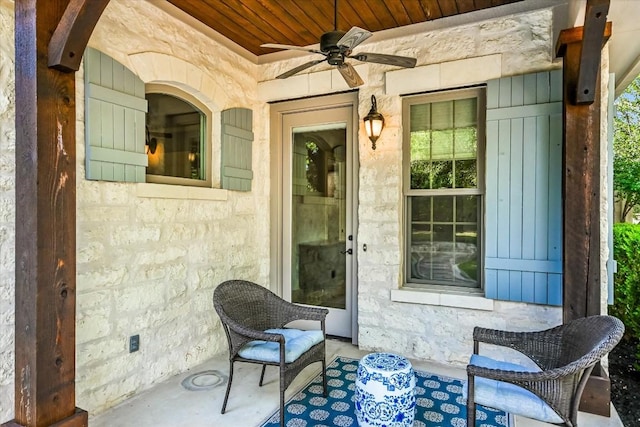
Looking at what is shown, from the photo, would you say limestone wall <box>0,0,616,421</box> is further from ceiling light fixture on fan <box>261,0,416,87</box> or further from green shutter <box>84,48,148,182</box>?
ceiling light fixture on fan <box>261,0,416,87</box>

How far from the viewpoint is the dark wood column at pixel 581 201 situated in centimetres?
251

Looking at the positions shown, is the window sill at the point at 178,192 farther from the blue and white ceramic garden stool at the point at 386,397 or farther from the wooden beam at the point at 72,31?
the blue and white ceramic garden stool at the point at 386,397

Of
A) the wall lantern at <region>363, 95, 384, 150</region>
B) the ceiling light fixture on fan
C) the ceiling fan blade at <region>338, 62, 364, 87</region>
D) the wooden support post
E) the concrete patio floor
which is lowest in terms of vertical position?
the concrete patio floor

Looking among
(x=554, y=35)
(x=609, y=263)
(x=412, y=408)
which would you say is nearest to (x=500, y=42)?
(x=554, y=35)

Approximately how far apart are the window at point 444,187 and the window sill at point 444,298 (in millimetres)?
135

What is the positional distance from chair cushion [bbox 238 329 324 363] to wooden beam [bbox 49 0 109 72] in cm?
186

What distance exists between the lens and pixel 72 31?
1700 mm

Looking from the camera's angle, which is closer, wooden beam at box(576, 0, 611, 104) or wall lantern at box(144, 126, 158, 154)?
wooden beam at box(576, 0, 611, 104)

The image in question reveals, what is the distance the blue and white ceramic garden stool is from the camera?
6.46 feet

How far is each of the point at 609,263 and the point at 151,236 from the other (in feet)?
11.0

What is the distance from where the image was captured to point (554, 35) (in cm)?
287

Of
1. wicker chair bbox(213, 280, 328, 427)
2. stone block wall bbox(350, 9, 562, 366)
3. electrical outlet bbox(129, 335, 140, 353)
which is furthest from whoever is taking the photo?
stone block wall bbox(350, 9, 562, 366)

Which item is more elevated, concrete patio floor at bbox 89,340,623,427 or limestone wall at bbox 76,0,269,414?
limestone wall at bbox 76,0,269,414

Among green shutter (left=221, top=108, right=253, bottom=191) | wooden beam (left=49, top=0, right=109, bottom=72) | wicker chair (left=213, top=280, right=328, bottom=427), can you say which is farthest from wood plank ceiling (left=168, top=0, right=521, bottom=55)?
wicker chair (left=213, top=280, right=328, bottom=427)
